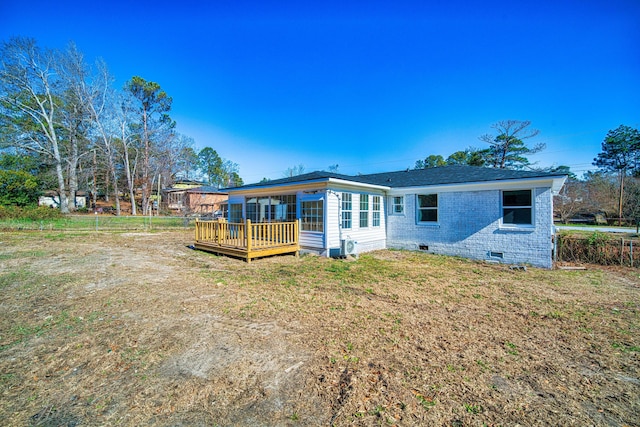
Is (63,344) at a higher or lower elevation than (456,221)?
lower

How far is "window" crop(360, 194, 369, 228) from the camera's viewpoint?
11.2 metres

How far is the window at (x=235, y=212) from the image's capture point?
495 inches

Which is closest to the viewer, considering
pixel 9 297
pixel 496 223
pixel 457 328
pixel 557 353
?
pixel 557 353

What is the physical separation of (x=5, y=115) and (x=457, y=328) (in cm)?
3909

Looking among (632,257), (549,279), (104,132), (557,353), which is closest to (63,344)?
(557,353)

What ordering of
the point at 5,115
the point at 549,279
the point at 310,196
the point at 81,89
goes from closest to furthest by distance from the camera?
the point at 549,279
the point at 310,196
the point at 5,115
the point at 81,89

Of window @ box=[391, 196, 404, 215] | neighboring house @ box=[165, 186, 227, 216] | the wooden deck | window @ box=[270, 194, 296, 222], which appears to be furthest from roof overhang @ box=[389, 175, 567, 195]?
neighboring house @ box=[165, 186, 227, 216]

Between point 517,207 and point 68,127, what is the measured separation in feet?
126

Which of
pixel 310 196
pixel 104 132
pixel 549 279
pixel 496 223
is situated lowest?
pixel 549 279

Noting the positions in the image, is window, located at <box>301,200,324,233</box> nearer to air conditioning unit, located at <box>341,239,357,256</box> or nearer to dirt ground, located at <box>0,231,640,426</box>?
air conditioning unit, located at <box>341,239,357,256</box>

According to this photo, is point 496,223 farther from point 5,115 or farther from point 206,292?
point 5,115

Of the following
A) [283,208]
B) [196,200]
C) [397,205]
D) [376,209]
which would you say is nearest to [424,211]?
[397,205]

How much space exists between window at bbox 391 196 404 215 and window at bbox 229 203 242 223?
271 inches

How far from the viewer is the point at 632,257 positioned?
8375mm
